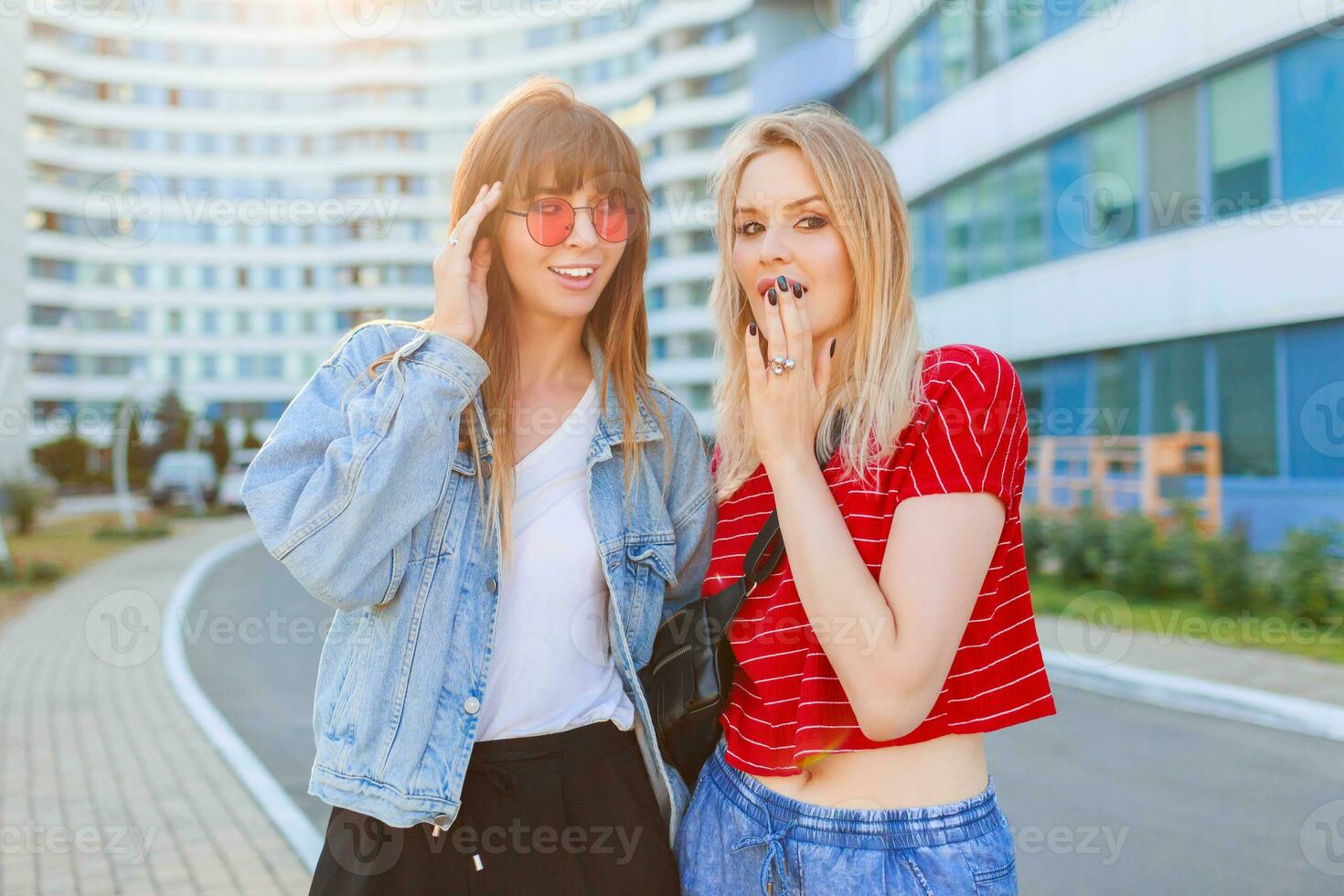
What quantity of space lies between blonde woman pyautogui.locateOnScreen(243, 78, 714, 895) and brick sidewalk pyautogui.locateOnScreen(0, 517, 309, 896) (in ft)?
10.5

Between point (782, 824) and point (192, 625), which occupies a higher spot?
point (782, 824)

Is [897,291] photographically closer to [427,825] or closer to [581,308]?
[581,308]

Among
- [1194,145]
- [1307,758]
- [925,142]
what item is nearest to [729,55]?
[925,142]

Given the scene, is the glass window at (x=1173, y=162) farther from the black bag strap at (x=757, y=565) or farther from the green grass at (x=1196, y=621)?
the black bag strap at (x=757, y=565)

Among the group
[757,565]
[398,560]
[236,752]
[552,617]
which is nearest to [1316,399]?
[236,752]

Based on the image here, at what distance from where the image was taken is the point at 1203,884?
4629 mm

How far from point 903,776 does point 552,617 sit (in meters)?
0.80

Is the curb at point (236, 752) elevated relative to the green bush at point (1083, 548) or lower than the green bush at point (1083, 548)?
lower

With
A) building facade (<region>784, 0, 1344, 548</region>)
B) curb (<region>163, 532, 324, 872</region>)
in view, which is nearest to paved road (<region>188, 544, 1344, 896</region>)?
curb (<region>163, 532, 324, 872</region>)

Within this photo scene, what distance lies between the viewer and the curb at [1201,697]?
6.93 meters

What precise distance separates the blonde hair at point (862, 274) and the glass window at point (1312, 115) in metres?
14.0

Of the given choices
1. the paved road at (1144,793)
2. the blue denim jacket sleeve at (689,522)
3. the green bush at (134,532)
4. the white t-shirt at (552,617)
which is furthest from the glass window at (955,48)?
the green bush at (134,532)

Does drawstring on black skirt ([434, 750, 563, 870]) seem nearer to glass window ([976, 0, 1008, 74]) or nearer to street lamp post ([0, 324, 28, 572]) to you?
street lamp post ([0, 324, 28, 572])

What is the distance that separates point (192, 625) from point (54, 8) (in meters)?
68.2
